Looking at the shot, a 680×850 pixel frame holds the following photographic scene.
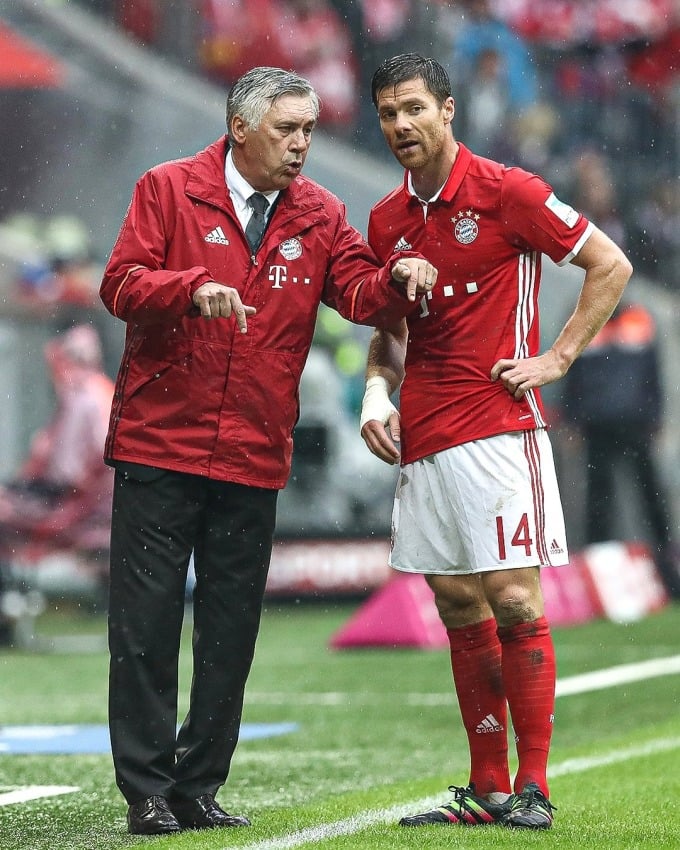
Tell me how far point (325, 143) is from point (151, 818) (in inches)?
463

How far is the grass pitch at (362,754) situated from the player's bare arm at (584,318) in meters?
1.25

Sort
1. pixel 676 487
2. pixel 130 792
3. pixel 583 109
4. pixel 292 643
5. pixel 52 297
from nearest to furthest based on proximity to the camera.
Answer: pixel 130 792 → pixel 292 643 → pixel 52 297 → pixel 676 487 → pixel 583 109

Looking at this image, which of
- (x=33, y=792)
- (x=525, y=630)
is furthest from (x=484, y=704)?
(x=33, y=792)

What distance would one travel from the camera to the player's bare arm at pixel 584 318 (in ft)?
15.7

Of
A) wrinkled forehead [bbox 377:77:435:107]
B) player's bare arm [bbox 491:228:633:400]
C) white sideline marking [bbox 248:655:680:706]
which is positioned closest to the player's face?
wrinkled forehead [bbox 377:77:435:107]

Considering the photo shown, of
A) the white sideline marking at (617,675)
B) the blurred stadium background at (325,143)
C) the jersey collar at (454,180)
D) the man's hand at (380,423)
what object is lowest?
the white sideline marking at (617,675)

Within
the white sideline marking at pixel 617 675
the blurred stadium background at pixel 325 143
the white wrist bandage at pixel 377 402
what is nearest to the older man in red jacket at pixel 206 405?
the white wrist bandage at pixel 377 402

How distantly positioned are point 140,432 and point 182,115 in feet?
36.9

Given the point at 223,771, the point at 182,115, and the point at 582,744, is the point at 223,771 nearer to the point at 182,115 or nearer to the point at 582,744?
the point at 582,744

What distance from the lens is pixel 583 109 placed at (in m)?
16.8

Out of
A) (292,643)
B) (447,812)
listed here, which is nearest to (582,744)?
(447,812)

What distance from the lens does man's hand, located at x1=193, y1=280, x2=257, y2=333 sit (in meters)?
4.41

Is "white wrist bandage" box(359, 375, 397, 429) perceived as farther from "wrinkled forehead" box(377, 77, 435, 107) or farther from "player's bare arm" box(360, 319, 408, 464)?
"wrinkled forehead" box(377, 77, 435, 107)

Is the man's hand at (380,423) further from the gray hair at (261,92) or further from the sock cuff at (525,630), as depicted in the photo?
the gray hair at (261,92)
